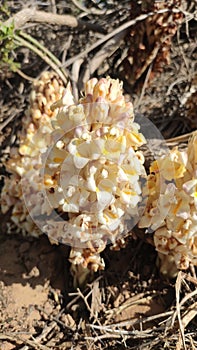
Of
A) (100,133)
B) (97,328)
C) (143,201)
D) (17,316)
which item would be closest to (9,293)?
(17,316)

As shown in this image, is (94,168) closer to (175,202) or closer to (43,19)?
(175,202)

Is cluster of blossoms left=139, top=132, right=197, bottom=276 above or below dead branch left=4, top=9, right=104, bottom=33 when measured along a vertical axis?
below

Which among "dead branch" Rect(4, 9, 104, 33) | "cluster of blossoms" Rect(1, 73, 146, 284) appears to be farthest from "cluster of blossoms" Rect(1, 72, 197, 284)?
"dead branch" Rect(4, 9, 104, 33)

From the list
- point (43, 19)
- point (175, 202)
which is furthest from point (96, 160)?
point (43, 19)

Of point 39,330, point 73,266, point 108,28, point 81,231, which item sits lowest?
point 39,330

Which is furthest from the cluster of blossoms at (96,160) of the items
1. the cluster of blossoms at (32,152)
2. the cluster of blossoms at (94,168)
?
the cluster of blossoms at (32,152)

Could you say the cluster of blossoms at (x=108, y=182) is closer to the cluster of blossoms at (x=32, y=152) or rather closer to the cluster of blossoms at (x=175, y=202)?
the cluster of blossoms at (x=175, y=202)

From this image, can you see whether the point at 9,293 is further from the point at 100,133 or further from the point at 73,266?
the point at 100,133

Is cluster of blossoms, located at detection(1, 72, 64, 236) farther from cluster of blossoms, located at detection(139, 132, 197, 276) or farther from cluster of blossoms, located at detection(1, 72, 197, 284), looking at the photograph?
cluster of blossoms, located at detection(139, 132, 197, 276)
